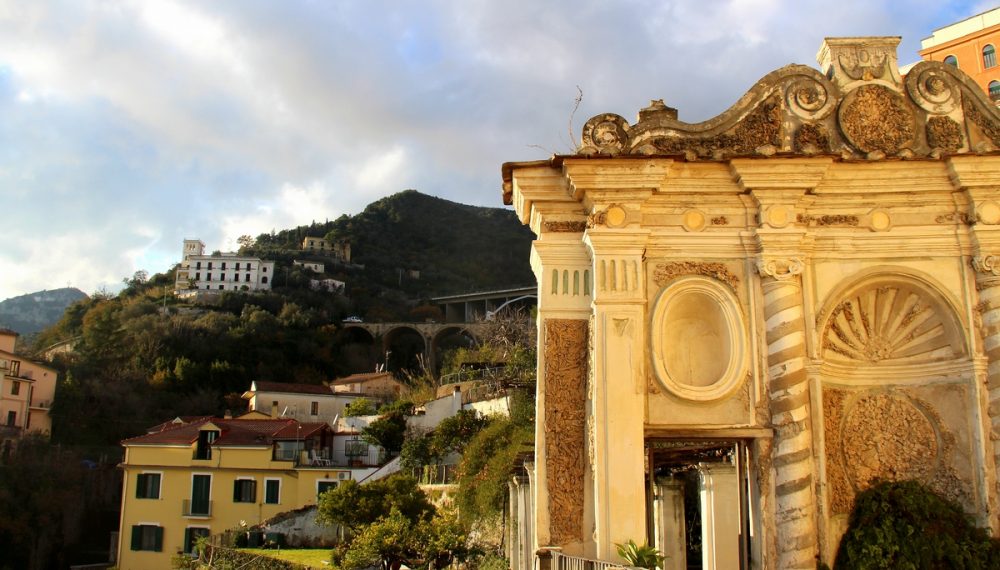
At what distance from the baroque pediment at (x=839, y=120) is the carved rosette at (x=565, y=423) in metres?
1.92

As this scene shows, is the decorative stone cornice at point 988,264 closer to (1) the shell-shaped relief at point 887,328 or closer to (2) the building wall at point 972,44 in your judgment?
(1) the shell-shaped relief at point 887,328

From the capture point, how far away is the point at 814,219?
8438 millimetres

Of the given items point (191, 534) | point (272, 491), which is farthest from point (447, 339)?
point (191, 534)

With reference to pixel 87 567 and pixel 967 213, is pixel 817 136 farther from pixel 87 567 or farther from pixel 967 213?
pixel 87 567

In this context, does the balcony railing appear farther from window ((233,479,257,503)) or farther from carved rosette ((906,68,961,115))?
carved rosette ((906,68,961,115))

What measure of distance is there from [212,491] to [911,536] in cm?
2787

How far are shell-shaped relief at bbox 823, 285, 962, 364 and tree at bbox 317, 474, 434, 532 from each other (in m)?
15.2

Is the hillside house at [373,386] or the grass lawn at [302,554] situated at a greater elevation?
the hillside house at [373,386]

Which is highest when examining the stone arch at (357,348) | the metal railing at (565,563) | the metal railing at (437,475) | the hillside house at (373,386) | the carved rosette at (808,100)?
the stone arch at (357,348)

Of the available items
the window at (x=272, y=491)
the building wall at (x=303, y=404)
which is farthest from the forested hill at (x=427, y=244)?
the window at (x=272, y=491)

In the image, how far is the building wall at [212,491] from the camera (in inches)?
1203

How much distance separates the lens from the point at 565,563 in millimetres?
7258

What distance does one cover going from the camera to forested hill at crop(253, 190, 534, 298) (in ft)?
342

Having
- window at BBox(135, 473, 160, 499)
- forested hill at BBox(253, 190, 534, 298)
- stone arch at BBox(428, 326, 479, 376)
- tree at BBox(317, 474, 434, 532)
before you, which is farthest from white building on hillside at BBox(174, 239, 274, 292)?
tree at BBox(317, 474, 434, 532)
